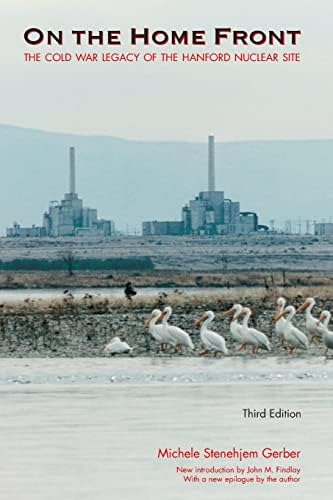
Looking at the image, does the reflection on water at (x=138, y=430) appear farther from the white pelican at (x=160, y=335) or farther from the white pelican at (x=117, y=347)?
the white pelican at (x=160, y=335)

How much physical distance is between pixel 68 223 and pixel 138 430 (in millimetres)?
131154

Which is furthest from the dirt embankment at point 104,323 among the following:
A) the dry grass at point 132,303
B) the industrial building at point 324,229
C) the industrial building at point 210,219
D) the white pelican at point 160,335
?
the industrial building at point 324,229

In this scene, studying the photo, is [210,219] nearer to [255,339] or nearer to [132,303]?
[132,303]

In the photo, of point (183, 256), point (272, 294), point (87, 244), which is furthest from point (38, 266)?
point (272, 294)

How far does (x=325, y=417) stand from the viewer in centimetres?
1827

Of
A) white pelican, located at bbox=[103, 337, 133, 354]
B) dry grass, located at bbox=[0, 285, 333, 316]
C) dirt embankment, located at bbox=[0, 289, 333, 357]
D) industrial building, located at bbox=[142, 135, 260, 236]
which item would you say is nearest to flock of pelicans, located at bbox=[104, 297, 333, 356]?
white pelican, located at bbox=[103, 337, 133, 354]

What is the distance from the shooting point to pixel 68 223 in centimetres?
14800

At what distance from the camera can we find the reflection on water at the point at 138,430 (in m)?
13.8

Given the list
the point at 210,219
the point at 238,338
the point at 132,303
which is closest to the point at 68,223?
the point at 210,219

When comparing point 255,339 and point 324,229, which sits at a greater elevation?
point 255,339

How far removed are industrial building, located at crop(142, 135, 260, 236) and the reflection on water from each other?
111m

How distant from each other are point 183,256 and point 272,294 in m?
74.3

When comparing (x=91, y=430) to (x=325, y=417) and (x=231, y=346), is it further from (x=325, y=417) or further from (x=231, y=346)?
(x=231, y=346)

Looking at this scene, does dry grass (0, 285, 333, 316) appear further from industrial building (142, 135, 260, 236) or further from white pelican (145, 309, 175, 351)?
industrial building (142, 135, 260, 236)
